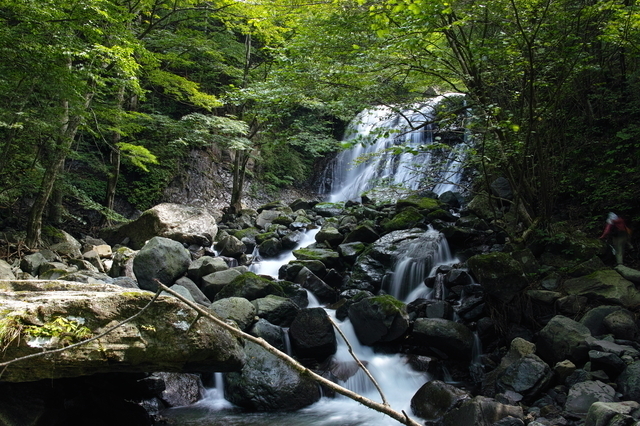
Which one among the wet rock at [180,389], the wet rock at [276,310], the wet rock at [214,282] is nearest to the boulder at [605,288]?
the wet rock at [276,310]

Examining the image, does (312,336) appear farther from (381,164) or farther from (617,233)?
(381,164)

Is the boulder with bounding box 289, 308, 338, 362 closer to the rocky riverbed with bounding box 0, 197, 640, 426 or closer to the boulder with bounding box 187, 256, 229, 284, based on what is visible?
the rocky riverbed with bounding box 0, 197, 640, 426

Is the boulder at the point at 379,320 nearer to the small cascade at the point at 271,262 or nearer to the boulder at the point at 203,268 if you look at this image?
the boulder at the point at 203,268

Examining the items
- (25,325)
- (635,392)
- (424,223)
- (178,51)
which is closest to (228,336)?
(25,325)

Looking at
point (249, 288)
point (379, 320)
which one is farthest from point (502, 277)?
point (249, 288)

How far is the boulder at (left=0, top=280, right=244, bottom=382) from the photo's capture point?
349cm

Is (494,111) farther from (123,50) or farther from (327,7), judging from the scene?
(123,50)

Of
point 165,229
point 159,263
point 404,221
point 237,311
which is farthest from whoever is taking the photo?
point 165,229

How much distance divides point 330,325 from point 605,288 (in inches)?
167

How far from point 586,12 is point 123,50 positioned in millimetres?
7310

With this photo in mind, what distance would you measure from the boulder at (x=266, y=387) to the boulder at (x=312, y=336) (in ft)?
2.26

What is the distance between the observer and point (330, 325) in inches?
273

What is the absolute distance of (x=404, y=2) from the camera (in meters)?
4.56

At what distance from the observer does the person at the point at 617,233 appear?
718cm
